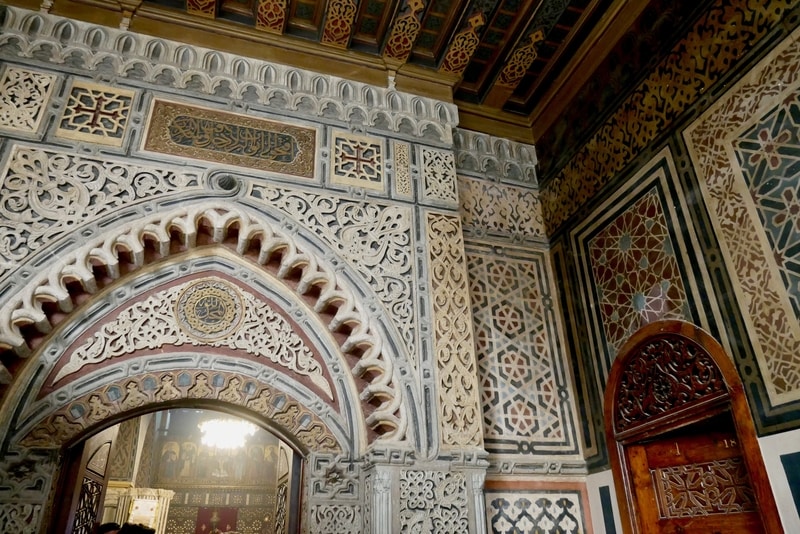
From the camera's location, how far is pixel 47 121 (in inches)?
113

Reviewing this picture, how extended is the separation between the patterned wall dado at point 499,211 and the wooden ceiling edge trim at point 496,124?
43 cm

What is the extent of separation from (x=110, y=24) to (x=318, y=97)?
121 centimetres

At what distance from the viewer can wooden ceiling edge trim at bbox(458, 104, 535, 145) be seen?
13.4ft

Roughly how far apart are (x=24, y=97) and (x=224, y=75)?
1.00m

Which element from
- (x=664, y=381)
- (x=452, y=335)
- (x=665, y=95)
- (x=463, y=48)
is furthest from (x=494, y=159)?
(x=664, y=381)

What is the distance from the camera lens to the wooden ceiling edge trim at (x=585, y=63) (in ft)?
10.9

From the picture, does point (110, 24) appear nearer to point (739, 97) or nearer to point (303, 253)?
point (303, 253)

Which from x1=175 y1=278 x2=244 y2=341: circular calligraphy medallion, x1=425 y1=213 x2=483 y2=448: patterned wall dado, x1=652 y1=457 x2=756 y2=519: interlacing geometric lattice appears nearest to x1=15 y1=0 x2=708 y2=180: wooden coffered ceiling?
x1=425 y1=213 x2=483 y2=448: patterned wall dado

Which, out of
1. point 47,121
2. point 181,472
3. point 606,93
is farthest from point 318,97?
point 181,472

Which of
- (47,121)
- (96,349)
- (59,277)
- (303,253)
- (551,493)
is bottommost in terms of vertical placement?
(551,493)

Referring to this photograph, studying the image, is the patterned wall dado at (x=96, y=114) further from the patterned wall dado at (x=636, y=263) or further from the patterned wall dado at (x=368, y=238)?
the patterned wall dado at (x=636, y=263)

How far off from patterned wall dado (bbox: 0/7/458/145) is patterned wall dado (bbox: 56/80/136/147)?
11 cm

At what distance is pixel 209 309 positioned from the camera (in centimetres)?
293

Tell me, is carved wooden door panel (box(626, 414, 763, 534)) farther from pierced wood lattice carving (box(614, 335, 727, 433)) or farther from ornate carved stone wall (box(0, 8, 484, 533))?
ornate carved stone wall (box(0, 8, 484, 533))
